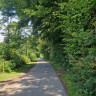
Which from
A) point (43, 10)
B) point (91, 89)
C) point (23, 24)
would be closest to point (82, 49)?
point (91, 89)

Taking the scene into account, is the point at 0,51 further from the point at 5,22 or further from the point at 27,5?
the point at 5,22

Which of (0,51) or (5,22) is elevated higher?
(5,22)

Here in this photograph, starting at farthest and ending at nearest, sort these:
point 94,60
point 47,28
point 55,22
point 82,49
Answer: point 47,28, point 55,22, point 82,49, point 94,60

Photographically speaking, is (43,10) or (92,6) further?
(43,10)

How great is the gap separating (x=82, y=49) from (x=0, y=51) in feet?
32.5

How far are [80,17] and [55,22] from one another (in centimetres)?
414

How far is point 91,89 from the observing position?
3.36 m

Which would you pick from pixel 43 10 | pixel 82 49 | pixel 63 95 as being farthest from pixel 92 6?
pixel 43 10

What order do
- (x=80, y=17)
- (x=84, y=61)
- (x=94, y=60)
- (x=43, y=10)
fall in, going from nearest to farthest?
(x=94, y=60) → (x=84, y=61) → (x=80, y=17) → (x=43, y=10)

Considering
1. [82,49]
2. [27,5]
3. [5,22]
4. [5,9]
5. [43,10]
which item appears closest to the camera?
[82,49]

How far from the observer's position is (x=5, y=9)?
1650 centimetres

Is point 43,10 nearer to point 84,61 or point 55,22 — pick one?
point 55,22

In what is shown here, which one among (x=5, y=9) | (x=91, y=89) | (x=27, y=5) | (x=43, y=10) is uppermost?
(x=5, y=9)

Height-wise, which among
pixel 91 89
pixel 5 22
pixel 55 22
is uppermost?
pixel 5 22
